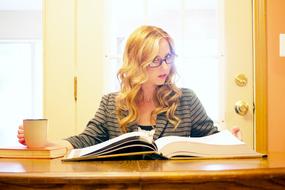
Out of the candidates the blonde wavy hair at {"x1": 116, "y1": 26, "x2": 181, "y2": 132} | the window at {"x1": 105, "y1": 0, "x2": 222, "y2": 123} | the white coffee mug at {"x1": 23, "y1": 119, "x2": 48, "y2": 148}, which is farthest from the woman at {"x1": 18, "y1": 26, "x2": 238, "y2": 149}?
the white coffee mug at {"x1": 23, "y1": 119, "x2": 48, "y2": 148}

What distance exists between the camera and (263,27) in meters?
1.93

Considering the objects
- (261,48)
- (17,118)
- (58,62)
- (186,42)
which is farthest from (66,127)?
(17,118)

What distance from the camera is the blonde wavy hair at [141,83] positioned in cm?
155

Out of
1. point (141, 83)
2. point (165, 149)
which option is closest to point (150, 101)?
point (141, 83)

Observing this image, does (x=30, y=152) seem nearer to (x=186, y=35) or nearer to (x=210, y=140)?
(x=210, y=140)

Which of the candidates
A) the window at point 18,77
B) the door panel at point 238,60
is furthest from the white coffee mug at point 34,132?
the window at point 18,77

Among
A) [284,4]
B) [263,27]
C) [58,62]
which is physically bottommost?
[58,62]

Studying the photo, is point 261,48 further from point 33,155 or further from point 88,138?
point 33,155

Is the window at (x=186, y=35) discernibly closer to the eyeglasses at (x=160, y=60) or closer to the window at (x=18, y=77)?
the eyeglasses at (x=160, y=60)

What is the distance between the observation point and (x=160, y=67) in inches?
62.6

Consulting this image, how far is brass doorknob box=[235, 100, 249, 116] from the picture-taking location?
1.91 metres

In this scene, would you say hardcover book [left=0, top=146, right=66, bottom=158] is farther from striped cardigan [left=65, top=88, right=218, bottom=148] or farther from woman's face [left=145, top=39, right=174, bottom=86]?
woman's face [left=145, top=39, right=174, bottom=86]

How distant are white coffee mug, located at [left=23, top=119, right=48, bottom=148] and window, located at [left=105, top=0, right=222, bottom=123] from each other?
919mm

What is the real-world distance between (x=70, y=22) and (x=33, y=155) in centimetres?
109
